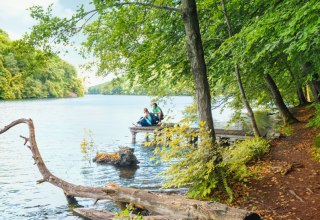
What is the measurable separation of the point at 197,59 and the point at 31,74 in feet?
14.0

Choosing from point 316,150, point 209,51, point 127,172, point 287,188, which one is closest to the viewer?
point 287,188

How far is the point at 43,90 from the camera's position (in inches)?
4193

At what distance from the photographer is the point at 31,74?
8.20m

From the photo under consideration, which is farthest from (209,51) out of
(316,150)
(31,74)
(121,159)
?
(121,159)

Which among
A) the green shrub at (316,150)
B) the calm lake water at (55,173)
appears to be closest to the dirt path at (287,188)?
the green shrub at (316,150)

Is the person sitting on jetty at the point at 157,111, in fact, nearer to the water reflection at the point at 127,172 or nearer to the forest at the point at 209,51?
the water reflection at the point at 127,172

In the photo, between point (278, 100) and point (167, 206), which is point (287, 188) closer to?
point (167, 206)

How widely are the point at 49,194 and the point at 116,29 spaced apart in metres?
6.84

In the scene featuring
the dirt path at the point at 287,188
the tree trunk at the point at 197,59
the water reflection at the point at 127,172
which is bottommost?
the water reflection at the point at 127,172

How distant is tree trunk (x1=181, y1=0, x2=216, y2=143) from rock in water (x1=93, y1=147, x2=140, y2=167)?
9.32m

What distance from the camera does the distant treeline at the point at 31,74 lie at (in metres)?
7.98

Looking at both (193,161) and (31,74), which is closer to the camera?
(193,161)

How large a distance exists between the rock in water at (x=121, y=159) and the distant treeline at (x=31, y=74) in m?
5.59

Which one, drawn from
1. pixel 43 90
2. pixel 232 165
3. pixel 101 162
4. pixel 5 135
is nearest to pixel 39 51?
pixel 232 165
